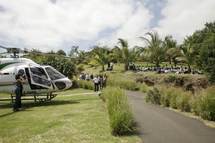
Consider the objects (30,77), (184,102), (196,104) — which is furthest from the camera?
(30,77)

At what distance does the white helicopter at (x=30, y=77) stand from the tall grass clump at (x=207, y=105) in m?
10.5

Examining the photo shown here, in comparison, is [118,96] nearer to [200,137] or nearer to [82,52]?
[200,137]

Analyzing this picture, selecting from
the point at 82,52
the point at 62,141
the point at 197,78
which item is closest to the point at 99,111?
the point at 62,141

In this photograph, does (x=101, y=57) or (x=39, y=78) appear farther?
(x=101, y=57)

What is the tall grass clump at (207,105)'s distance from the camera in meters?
13.6

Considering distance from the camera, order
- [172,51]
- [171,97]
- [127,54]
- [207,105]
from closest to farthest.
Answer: [207,105] → [171,97] → [127,54] → [172,51]

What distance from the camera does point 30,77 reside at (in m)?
21.9

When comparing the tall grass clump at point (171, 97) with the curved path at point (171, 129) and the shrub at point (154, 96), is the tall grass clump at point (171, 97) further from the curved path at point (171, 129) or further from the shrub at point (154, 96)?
the curved path at point (171, 129)

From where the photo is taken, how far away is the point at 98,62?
2314 inches

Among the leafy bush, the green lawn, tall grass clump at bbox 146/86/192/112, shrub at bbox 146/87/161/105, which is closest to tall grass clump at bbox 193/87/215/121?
tall grass clump at bbox 146/86/192/112

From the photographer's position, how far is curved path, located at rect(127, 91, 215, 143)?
33.6 feet

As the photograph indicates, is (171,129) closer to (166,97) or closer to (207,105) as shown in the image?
(207,105)

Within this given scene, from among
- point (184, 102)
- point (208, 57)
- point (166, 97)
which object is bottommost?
point (184, 102)

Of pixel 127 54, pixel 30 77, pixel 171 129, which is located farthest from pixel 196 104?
pixel 127 54
